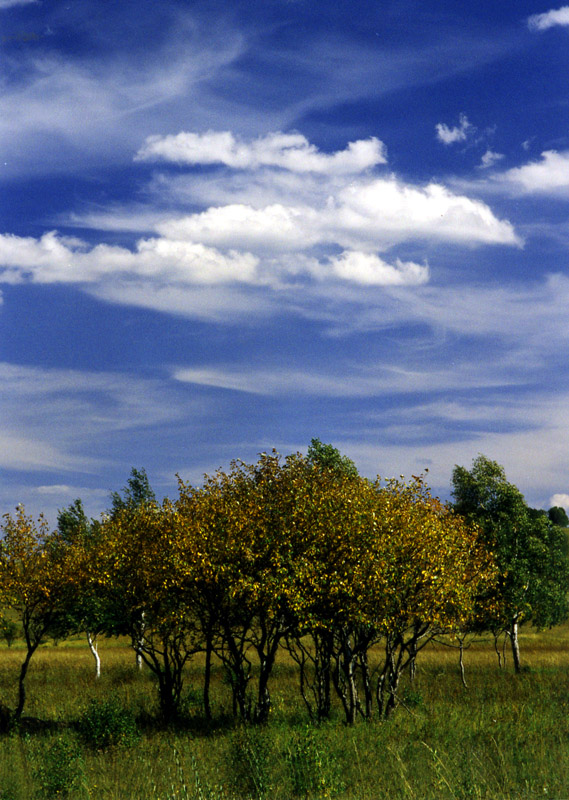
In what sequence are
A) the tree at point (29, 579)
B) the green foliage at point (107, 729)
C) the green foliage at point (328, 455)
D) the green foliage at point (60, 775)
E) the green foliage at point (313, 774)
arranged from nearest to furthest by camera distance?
the green foliage at point (313, 774)
the green foliage at point (60, 775)
the green foliage at point (107, 729)
the tree at point (29, 579)
the green foliage at point (328, 455)

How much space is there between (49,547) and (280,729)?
1432cm

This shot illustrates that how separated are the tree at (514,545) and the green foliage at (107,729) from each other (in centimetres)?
3241

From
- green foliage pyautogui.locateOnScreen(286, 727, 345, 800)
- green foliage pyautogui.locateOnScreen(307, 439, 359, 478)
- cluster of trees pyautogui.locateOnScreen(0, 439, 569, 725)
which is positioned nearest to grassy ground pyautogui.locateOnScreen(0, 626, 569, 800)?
green foliage pyautogui.locateOnScreen(286, 727, 345, 800)

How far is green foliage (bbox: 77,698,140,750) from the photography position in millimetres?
21719

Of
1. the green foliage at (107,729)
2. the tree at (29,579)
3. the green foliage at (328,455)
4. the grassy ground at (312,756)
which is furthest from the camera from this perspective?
the green foliage at (328,455)

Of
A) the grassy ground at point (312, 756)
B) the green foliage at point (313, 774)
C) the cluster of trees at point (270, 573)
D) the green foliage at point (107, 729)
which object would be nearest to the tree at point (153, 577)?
the cluster of trees at point (270, 573)

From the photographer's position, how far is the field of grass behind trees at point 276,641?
50.1 feet

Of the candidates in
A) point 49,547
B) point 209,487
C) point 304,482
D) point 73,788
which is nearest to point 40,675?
point 49,547

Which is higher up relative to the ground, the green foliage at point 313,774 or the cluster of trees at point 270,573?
the cluster of trees at point 270,573

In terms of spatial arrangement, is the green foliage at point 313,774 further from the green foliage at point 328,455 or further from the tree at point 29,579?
the green foliage at point 328,455

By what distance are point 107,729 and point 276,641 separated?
6.72 metres

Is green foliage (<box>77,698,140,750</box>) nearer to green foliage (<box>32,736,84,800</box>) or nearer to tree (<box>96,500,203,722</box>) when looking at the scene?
tree (<box>96,500,203,722</box>)

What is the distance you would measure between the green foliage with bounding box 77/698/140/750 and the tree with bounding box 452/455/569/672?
32415 millimetres

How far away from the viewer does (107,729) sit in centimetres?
2195
